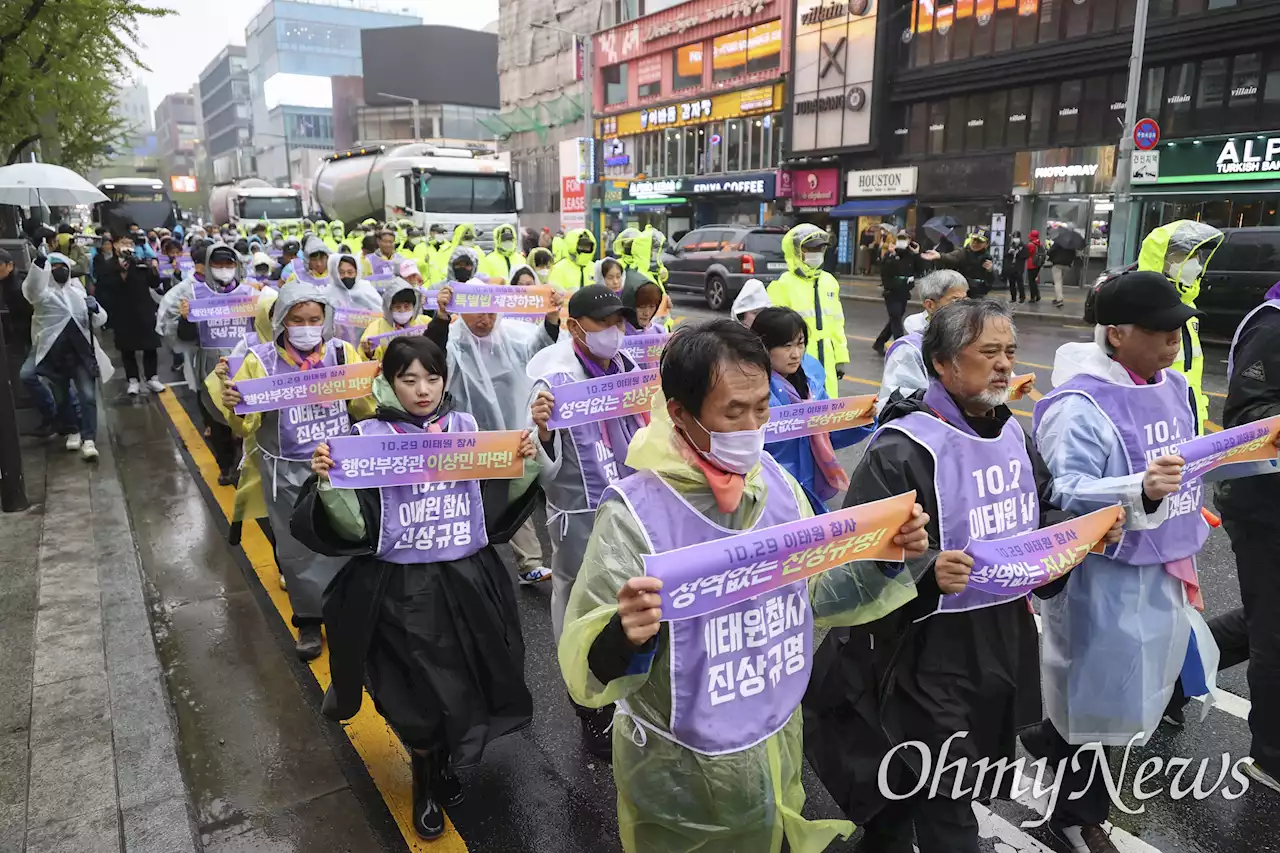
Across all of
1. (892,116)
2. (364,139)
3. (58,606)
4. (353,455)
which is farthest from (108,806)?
(364,139)

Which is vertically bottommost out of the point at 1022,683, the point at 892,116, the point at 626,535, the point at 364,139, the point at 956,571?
the point at 1022,683

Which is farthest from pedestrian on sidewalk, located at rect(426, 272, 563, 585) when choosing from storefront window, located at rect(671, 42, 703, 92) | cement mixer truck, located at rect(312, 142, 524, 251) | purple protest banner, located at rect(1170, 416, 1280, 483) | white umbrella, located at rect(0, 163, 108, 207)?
storefront window, located at rect(671, 42, 703, 92)

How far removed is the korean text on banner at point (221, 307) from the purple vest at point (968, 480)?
18.3 feet

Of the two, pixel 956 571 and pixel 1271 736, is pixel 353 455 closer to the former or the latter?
pixel 956 571

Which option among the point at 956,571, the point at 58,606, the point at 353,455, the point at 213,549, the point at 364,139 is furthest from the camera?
the point at 364,139

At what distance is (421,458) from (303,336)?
196cm

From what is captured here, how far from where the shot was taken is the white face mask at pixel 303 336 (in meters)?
4.68

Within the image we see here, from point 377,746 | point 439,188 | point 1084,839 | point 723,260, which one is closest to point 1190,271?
point 1084,839

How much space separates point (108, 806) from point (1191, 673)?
12.9 ft

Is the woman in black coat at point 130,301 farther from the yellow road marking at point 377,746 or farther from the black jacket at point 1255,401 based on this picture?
the black jacket at point 1255,401

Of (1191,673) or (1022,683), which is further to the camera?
(1191,673)

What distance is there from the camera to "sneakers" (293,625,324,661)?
179 inches

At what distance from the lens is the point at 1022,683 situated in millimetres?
2605

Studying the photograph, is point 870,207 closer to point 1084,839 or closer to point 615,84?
point 615,84
